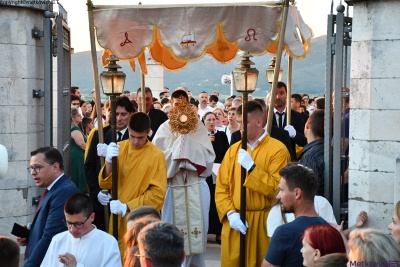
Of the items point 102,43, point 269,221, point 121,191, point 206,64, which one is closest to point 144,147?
point 121,191

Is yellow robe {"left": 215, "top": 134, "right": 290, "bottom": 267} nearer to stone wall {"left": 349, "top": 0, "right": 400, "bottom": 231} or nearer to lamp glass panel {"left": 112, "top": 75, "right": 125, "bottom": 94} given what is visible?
stone wall {"left": 349, "top": 0, "right": 400, "bottom": 231}

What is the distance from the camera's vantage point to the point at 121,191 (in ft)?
21.8

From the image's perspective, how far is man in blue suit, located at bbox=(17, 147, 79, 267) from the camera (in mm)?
5164

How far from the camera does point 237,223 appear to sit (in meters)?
6.20

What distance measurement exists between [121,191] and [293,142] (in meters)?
2.89

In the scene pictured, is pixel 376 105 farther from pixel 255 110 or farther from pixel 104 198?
pixel 104 198

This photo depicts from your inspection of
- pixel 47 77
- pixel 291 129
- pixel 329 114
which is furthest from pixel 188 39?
pixel 291 129

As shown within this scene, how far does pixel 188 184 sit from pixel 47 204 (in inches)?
102

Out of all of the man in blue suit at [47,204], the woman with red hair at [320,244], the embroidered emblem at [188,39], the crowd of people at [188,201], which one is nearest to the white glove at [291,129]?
the crowd of people at [188,201]

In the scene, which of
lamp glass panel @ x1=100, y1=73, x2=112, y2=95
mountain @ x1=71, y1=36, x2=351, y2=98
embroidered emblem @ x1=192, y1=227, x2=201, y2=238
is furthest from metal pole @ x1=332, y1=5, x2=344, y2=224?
mountain @ x1=71, y1=36, x2=351, y2=98

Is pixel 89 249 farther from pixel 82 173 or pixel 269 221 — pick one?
pixel 82 173

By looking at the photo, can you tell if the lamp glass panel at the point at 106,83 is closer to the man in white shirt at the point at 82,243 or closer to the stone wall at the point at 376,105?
the man in white shirt at the point at 82,243

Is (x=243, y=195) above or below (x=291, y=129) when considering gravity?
below

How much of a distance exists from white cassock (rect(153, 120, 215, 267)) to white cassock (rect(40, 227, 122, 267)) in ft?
9.00
